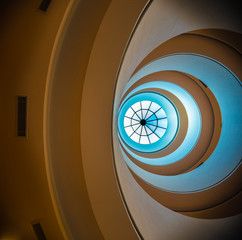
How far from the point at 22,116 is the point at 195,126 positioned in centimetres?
702

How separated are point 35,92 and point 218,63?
5756 mm

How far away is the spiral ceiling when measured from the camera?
5883mm

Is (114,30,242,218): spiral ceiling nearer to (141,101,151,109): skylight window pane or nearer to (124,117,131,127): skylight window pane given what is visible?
(141,101,151,109): skylight window pane

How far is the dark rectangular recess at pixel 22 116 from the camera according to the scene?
2.83 m


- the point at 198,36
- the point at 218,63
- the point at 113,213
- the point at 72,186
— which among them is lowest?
the point at 113,213

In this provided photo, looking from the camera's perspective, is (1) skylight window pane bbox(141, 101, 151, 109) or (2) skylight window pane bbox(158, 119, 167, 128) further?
(1) skylight window pane bbox(141, 101, 151, 109)

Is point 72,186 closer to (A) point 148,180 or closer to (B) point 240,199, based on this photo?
(A) point 148,180

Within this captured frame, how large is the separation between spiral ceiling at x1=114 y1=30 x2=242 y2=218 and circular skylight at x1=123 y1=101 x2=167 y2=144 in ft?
3.70

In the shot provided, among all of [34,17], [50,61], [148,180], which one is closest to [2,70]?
[50,61]

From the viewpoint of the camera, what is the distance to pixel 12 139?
115 inches

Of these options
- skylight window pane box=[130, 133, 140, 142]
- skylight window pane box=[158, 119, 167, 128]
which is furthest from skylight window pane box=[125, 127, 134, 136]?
skylight window pane box=[158, 119, 167, 128]

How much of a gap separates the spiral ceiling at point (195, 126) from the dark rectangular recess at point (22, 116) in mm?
1935

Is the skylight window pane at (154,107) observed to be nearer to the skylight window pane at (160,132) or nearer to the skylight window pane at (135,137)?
the skylight window pane at (160,132)

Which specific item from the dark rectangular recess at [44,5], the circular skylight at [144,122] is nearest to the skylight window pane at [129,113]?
the circular skylight at [144,122]
